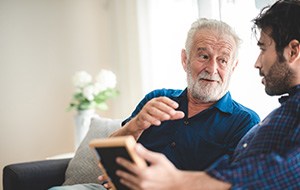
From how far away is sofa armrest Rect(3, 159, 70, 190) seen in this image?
209 cm

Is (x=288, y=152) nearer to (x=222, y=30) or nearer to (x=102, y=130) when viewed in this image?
(x=222, y=30)

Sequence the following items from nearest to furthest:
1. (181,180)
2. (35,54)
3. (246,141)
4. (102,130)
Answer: (181,180), (246,141), (102,130), (35,54)

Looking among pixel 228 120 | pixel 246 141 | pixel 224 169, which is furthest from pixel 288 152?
pixel 228 120

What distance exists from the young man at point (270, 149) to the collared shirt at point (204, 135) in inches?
→ 11.6

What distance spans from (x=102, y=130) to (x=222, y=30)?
0.90 m

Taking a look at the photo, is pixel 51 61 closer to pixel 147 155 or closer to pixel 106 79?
pixel 106 79

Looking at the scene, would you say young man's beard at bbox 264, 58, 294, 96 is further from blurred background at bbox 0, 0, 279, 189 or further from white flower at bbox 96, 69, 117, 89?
white flower at bbox 96, 69, 117, 89

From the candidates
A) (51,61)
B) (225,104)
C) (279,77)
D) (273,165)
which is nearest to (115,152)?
(273,165)

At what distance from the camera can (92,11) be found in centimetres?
341

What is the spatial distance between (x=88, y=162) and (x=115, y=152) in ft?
4.07

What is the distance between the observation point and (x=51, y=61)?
325 centimetres

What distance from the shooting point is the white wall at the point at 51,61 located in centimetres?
312

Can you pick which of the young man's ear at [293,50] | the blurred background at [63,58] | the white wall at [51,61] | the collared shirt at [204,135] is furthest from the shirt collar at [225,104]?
the white wall at [51,61]

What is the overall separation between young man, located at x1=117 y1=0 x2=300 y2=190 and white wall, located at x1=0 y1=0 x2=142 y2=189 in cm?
190
